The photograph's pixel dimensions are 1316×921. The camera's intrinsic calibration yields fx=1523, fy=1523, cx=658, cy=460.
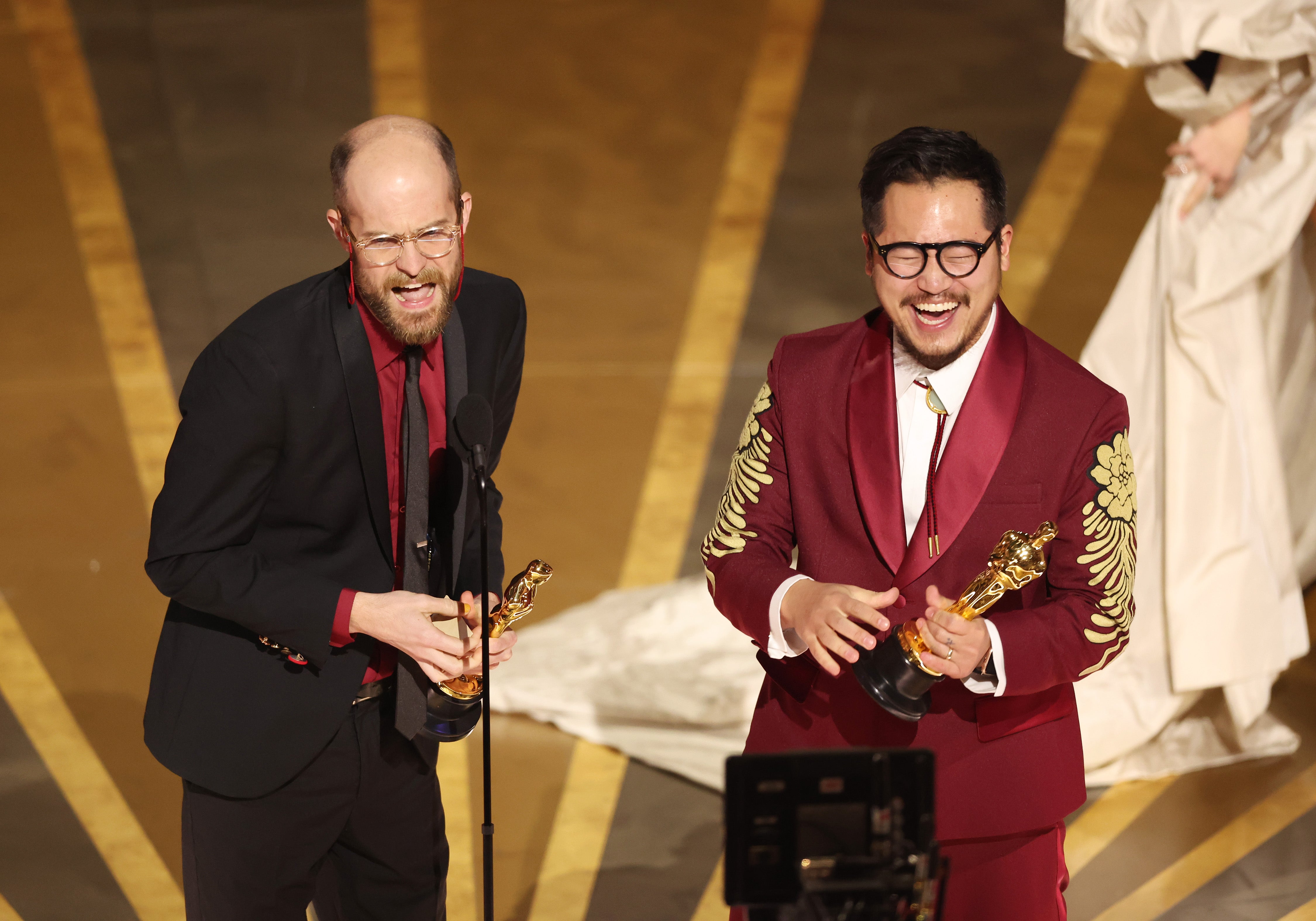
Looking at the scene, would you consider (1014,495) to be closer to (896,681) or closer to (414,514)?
(896,681)

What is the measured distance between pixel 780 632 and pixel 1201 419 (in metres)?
2.03

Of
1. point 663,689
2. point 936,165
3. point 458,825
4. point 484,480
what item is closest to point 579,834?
point 458,825

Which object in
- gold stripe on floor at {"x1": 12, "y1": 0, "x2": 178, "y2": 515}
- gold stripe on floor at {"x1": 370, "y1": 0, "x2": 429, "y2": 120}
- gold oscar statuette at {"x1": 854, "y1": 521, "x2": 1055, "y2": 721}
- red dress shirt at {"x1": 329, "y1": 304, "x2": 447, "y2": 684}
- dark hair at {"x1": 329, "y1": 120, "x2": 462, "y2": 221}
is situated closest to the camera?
gold oscar statuette at {"x1": 854, "y1": 521, "x2": 1055, "y2": 721}

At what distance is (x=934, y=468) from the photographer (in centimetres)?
215

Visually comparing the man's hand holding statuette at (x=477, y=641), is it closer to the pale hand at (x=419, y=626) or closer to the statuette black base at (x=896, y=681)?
the pale hand at (x=419, y=626)

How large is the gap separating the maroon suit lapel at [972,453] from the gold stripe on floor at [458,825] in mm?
1471

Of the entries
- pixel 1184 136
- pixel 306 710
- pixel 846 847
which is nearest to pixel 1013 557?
pixel 846 847

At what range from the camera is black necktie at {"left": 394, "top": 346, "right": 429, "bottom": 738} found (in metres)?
2.28

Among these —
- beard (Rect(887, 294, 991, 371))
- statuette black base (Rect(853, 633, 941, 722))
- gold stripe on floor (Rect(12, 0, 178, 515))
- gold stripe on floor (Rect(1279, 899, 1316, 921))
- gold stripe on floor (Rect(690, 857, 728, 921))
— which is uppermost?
gold stripe on floor (Rect(12, 0, 178, 515))

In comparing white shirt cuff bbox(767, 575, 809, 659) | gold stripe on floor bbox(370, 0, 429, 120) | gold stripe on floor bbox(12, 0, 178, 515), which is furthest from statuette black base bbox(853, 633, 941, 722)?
gold stripe on floor bbox(370, 0, 429, 120)

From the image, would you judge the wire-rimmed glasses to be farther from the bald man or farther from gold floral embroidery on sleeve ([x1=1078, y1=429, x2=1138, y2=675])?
gold floral embroidery on sleeve ([x1=1078, y1=429, x2=1138, y2=675])

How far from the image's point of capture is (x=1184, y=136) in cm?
379

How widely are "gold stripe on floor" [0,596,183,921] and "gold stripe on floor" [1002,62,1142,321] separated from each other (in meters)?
3.81

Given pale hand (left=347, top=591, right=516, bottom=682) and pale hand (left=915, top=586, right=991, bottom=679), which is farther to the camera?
pale hand (left=347, top=591, right=516, bottom=682)
